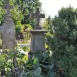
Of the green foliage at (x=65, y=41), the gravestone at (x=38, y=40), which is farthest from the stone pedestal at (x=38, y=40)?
the green foliage at (x=65, y=41)

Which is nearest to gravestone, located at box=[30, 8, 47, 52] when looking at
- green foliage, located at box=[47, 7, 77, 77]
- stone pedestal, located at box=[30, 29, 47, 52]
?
stone pedestal, located at box=[30, 29, 47, 52]

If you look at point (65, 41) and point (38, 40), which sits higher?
point (65, 41)

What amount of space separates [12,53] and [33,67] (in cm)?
60

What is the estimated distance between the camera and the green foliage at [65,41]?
5020 millimetres

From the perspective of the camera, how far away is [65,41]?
5.16 metres

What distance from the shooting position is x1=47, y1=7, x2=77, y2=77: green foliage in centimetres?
502

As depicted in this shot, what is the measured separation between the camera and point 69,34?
5.12 m

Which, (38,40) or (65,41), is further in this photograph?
(38,40)

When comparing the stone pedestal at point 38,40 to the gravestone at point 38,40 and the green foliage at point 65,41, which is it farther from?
the green foliage at point 65,41

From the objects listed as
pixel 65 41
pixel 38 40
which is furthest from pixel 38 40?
pixel 65 41

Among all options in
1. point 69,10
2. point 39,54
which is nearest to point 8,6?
point 39,54

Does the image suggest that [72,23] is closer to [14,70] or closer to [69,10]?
[69,10]

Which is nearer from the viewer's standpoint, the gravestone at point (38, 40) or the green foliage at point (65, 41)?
the green foliage at point (65, 41)

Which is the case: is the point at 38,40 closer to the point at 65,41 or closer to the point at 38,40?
the point at 38,40
